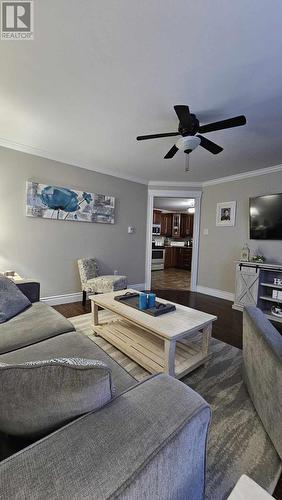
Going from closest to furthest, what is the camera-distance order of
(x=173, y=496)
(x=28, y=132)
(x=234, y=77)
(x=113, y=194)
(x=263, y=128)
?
1. (x=173, y=496)
2. (x=234, y=77)
3. (x=263, y=128)
4. (x=28, y=132)
5. (x=113, y=194)

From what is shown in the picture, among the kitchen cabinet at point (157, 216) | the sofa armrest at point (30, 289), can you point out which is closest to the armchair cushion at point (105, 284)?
the sofa armrest at point (30, 289)

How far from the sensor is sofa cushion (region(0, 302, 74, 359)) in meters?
1.40

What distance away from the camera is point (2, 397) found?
1.95 feet

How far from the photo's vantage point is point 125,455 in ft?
1.71

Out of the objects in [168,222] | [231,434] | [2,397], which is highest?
[168,222]

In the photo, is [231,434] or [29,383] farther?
[231,434]

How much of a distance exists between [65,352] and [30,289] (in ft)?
3.79

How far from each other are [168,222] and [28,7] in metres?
7.89

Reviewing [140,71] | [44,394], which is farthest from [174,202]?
[44,394]

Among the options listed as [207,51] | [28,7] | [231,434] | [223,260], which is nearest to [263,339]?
[231,434]

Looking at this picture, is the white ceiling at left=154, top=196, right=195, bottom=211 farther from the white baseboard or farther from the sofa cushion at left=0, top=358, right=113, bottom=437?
the sofa cushion at left=0, top=358, right=113, bottom=437

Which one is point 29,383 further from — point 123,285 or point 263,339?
point 123,285

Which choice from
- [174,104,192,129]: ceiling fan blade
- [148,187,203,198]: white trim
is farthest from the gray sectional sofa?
[148,187,203,198]: white trim

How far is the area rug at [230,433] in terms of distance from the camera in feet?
3.41
